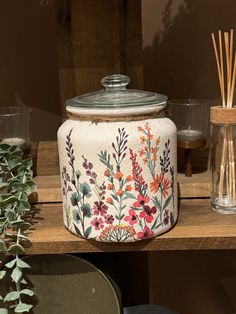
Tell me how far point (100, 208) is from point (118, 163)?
69mm

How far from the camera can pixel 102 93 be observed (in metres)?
0.65

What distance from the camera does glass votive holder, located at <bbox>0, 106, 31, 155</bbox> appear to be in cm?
81

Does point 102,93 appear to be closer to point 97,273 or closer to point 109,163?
point 109,163

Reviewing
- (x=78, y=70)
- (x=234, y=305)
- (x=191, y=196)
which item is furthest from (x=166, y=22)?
(x=234, y=305)

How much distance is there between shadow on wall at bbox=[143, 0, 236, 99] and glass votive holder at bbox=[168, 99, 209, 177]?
278mm

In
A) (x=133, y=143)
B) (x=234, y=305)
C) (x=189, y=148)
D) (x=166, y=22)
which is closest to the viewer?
(x=133, y=143)

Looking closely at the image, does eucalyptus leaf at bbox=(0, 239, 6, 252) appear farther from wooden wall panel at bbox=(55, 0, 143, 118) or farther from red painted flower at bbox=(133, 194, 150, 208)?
wooden wall panel at bbox=(55, 0, 143, 118)

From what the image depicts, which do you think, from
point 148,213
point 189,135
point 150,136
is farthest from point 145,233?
point 189,135

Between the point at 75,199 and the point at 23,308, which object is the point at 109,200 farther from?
the point at 23,308

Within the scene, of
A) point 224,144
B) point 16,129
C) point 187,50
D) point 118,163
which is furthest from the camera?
point 187,50

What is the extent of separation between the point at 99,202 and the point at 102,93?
16 centimetres

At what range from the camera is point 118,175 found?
60cm

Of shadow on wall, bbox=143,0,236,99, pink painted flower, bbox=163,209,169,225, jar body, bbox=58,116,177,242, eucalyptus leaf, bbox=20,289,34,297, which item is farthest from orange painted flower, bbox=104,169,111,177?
shadow on wall, bbox=143,0,236,99

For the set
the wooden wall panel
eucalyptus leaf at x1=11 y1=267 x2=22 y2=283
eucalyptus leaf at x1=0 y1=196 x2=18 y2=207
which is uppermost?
the wooden wall panel
